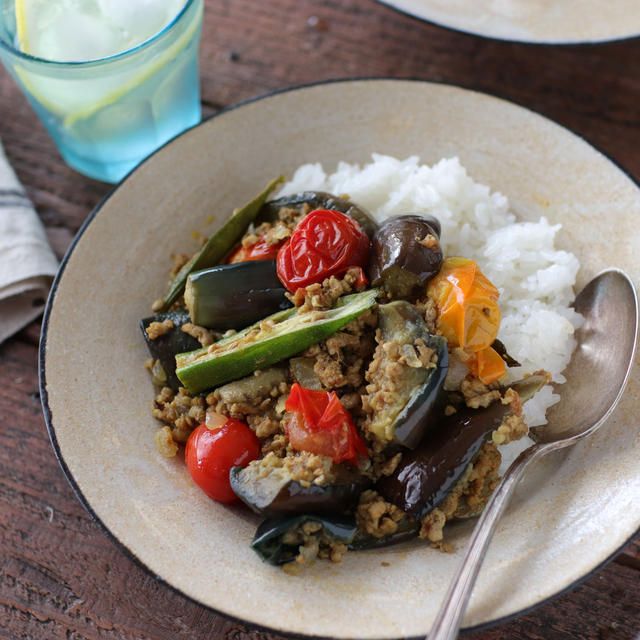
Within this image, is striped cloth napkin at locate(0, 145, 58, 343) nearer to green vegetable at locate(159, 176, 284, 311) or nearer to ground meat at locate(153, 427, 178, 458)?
green vegetable at locate(159, 176, 284, 311)

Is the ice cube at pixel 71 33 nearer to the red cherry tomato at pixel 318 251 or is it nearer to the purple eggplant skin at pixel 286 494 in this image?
the red cherry tomato at pixel 318 251

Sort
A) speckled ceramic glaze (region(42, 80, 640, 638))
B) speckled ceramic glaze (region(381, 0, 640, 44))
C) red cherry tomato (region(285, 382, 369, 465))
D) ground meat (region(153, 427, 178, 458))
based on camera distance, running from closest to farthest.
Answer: speckled ceramic glaze (region(42, 80, 640, 638)) < red cherry tomato (region(285, 382, 369, 465)) < ground meat (region(153, 427, 178, 458)) < speckled ceramic glaze (region(381, 0, 640, 44))

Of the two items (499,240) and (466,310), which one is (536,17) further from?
(466,310)

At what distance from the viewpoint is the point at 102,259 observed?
9.16 feet

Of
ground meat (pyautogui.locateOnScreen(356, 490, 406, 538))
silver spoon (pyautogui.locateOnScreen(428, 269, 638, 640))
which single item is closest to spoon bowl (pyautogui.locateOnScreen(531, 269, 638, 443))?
silver spoon (pyautogui.locateOnScreen(428, 269, 638, 640))

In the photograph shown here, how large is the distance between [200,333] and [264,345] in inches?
12.3

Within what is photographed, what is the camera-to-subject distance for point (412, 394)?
2.23m

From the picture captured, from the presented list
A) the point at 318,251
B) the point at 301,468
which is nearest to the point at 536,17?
the point at 318,251

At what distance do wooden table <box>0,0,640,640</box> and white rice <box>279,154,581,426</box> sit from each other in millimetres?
505

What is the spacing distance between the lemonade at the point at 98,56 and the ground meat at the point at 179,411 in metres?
1.35

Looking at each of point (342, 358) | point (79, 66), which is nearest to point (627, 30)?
point (342, 358)

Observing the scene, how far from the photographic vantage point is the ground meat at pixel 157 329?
261 cm

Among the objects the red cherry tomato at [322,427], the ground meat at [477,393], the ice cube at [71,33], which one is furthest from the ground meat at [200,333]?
the ice cube at [71,33]

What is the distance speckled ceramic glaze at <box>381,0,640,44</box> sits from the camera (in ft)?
10.1
